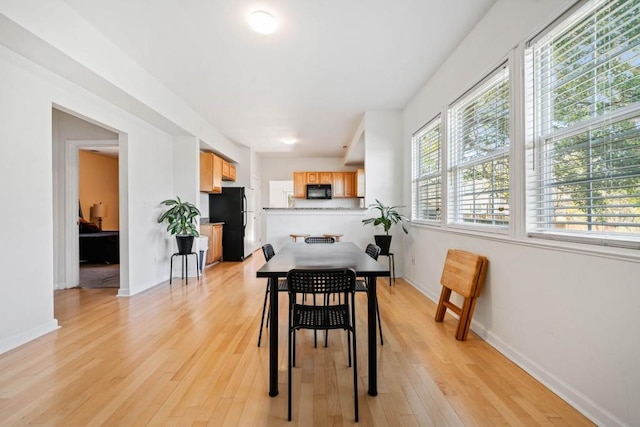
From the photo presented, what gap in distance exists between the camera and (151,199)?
14.7 ft

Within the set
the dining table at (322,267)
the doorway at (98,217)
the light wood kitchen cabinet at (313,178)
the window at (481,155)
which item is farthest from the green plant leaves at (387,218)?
the doorway at (98,217)

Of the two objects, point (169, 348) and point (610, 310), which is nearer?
point (610, 310)

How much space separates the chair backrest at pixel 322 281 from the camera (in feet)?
5.43

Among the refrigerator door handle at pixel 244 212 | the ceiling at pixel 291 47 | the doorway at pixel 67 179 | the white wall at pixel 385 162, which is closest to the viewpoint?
the ceiling at pixel 291 47

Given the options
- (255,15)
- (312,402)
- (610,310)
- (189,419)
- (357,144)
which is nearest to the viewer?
(610,310)

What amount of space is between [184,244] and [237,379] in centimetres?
317

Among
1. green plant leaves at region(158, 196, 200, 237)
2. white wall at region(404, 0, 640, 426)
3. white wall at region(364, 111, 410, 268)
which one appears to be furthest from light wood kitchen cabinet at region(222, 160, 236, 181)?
white wall at region(404, 0, 640, 426)

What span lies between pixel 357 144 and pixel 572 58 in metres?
4.51

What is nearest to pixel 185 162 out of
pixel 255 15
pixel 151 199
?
pixel 151 199

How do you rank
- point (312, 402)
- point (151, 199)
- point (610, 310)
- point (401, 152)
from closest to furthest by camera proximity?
point (610, 310), point (312, 402), point (151, 199), point (401, 152)

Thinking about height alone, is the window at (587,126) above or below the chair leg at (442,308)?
above

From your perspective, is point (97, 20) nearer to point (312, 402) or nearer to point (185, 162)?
point (185, 162)

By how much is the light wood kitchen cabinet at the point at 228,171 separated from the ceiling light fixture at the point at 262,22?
4.20 m

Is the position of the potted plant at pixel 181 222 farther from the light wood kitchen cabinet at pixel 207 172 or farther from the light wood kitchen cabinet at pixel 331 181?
the light wood kitchen cabinet at pixel 331 181
